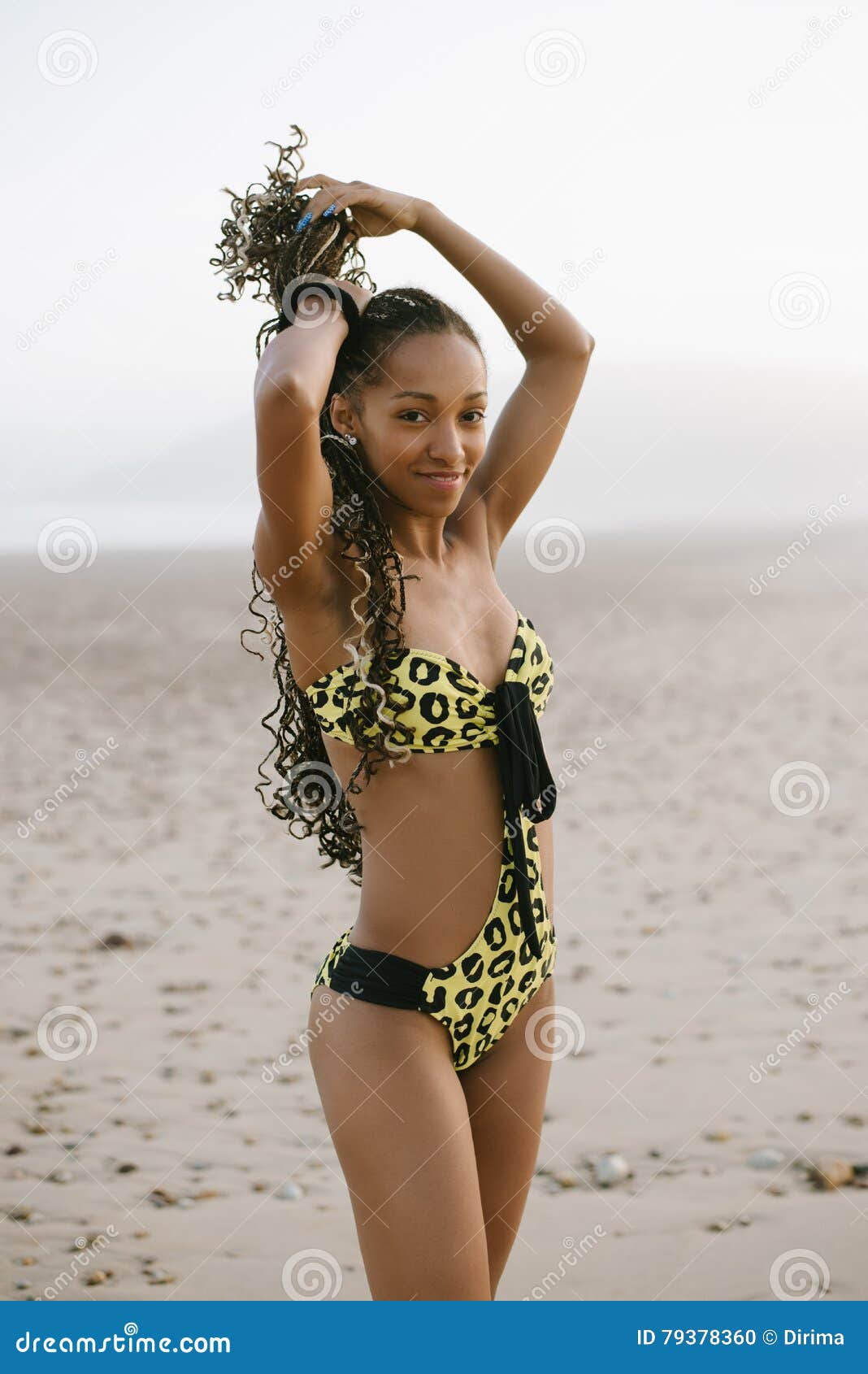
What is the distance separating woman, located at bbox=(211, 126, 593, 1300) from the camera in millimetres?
2709

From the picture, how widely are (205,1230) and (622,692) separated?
13.0m

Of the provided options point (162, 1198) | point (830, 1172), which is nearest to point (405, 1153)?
point (162, 1198)

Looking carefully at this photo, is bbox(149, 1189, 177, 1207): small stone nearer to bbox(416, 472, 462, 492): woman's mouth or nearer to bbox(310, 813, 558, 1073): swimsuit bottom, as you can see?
bbox(310, 813, 558, 1073): swimsuit bottom

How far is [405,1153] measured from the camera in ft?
8.86

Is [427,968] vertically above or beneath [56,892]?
above

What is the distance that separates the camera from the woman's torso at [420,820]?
9.42ft

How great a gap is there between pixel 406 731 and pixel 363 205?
1.27 metres

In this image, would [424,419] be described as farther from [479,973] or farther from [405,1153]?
[405,1153]

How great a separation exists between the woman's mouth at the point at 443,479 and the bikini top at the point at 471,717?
38cm

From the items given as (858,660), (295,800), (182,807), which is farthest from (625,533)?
(295,800)

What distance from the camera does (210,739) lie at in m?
14.8

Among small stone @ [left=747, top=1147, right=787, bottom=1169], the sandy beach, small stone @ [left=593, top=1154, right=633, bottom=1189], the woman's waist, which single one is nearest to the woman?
the woman's waist

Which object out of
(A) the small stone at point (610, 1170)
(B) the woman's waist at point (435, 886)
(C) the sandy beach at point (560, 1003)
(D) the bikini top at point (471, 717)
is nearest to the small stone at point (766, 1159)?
(C) the sandy beach at point (560, 1003)

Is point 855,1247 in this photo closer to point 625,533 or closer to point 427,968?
point 427,968
